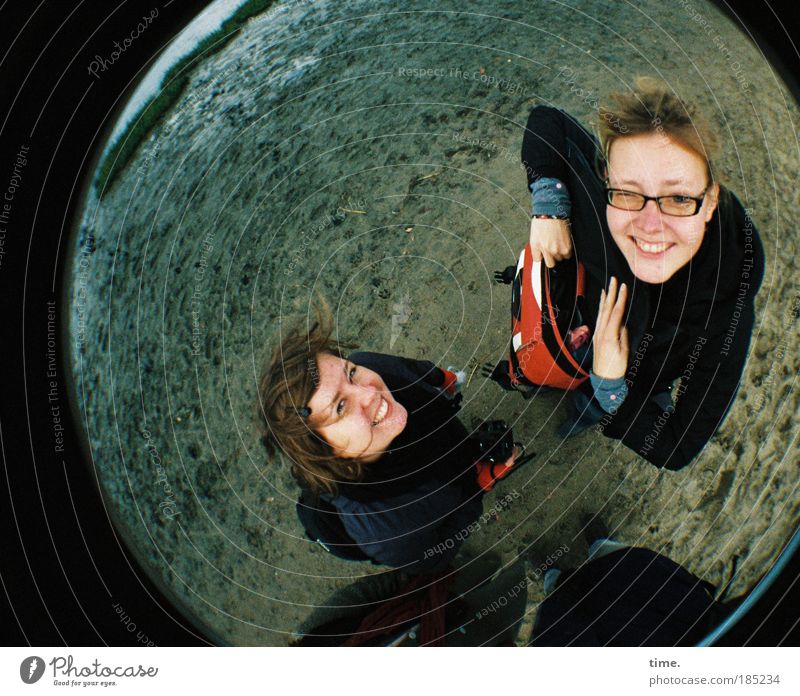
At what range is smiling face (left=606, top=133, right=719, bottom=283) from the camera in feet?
2.66

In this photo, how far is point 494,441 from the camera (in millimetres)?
940

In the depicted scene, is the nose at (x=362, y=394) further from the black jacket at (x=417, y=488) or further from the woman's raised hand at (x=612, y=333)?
the woman's raised hand at (x=612, y=333)

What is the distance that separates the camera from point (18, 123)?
856 millimetres

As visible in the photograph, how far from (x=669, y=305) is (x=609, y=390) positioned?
0.58ft

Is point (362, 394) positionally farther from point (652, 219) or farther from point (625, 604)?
point (625, 604)

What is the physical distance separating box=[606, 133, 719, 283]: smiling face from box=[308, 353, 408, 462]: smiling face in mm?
484

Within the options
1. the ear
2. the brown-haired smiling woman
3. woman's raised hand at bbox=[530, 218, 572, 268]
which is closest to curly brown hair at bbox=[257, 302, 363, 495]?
the brown-haired smiling woman

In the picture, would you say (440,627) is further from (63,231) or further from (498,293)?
(63,231)

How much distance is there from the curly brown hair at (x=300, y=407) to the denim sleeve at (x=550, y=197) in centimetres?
42

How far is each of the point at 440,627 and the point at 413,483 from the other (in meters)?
0.30

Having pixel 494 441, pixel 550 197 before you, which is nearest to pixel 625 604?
pixel 494 441

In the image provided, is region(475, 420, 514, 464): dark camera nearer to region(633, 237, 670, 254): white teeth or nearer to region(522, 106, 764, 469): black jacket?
region(522, 106, 764, 469): black jacket
